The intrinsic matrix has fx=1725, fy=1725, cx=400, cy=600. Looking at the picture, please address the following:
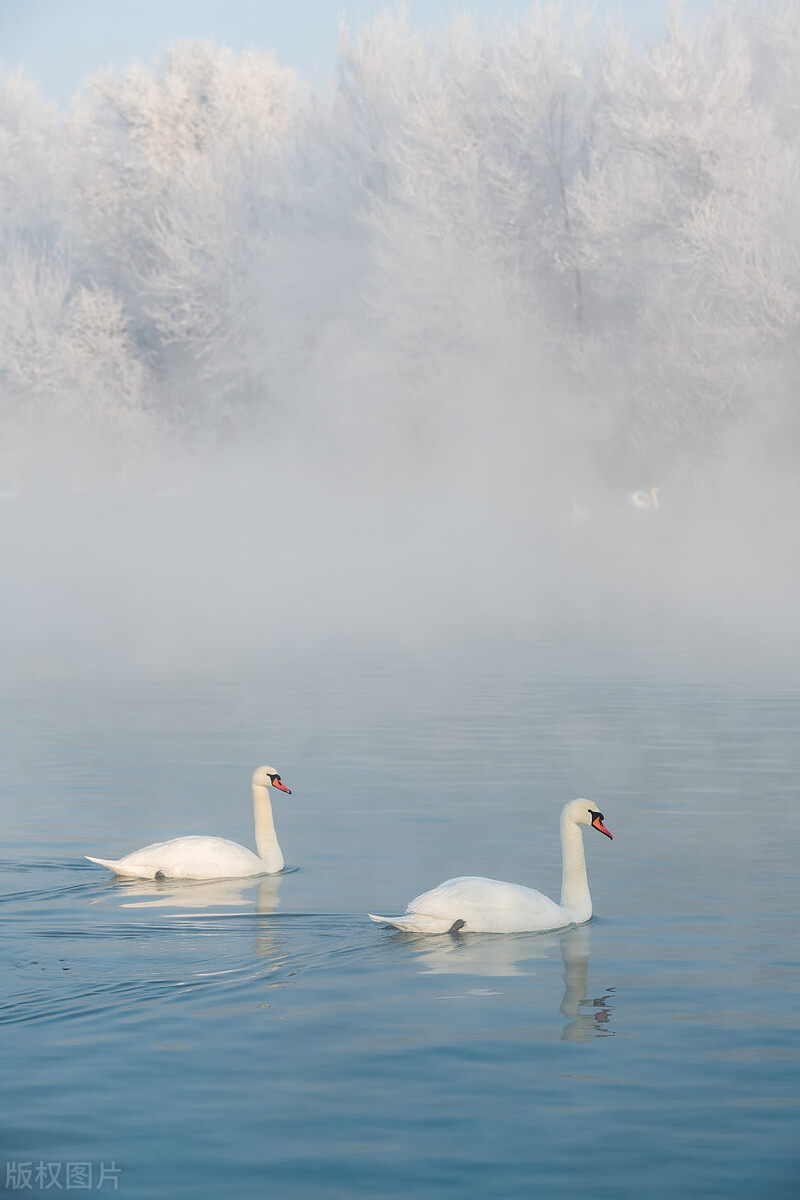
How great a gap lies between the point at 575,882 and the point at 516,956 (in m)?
0.69

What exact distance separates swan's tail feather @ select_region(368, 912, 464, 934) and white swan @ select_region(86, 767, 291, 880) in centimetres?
158

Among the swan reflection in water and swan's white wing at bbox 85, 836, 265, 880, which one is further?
swan's white wing at bbox 85, 836, 265, 880

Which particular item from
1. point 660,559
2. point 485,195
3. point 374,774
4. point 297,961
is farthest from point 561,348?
point 297,961

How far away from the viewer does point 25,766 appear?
43.7 feet

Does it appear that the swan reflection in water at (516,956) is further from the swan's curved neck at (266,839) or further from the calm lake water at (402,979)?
the swan's curved neck at (266,839)

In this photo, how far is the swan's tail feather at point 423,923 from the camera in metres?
8.09

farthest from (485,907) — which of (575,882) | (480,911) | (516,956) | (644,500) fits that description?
(644,500)

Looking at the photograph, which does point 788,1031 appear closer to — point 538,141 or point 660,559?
point 660,559

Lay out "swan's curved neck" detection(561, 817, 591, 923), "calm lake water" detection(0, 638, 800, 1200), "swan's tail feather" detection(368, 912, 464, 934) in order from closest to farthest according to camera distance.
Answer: "calm lake water" detection(0, 638, 800, 1200), "swan's tail feather" detection(368, 912, 464, 934), "swan's curved neck" detection(561, 817, 591, 923)

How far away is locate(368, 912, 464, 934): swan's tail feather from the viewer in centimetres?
809

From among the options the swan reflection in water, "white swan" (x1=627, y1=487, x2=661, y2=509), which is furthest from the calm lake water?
"white swan" (x1=627, y1=487, x2=661, y2=509)

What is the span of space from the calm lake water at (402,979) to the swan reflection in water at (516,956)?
0.08 feet

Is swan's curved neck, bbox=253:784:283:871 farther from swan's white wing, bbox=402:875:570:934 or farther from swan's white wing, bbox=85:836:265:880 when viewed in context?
swan's white wing, bbox=402:875:570:934

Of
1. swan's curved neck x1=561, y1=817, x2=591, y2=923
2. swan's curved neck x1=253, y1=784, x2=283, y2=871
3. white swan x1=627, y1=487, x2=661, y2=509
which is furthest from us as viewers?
white swan x1=627, y1=487, x2=661, y2=509
